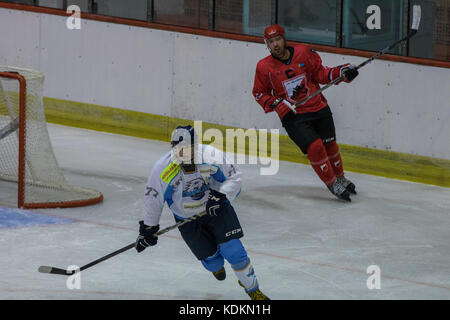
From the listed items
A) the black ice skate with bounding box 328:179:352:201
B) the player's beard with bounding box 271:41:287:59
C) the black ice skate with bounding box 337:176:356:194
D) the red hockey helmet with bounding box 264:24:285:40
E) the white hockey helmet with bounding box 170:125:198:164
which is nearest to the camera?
the white hockey helmet with bounding box 170:125:198:164

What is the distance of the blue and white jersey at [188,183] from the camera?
5879mm

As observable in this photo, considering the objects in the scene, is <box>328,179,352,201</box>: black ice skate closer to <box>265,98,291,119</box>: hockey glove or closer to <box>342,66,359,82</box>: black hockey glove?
<box>265,98,291,119</box>: hockey glove

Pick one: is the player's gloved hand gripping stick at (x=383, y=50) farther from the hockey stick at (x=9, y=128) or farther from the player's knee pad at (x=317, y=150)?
the hockey stick at (x=9, y=128)

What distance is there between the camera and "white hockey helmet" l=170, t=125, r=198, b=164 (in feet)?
18.8

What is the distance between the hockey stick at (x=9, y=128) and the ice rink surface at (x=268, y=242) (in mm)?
491

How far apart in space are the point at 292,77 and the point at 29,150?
2.15 m

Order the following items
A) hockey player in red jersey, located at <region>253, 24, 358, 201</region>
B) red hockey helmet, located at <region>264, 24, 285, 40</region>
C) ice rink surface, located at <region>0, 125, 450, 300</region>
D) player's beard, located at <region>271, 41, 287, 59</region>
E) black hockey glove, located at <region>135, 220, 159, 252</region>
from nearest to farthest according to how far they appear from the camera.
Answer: black hockey glove, located at <region>135, 220, 159, 252</region> → ice rink surface, located at <region>0, 125, 450, 300</region> → red hockey helmet, located at <region>264, 24, 285, 40</region> → player's beard, located at <region>271, 41, 287, 59</region> → hockey player in red jersey, located at <region>253, 24, 358, 201</region>

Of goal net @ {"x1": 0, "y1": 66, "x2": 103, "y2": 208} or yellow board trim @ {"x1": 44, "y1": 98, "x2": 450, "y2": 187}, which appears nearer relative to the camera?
goal net @ {"x1": 0, "y1": 66, "x2": 103, "y2": 208}

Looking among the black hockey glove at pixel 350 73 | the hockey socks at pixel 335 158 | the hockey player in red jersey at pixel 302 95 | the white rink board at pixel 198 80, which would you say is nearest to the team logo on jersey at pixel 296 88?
the hockey player in red jersey at pixel 302 95

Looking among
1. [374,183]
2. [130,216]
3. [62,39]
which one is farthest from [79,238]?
[62,39]

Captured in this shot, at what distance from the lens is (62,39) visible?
11.6m

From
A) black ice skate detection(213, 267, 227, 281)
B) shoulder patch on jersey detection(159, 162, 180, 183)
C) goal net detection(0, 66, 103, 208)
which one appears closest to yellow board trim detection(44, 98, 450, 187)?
goal net detection(0, 66, 103, 208)

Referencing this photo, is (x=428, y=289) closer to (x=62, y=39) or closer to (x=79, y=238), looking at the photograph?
(x=79, y=238)

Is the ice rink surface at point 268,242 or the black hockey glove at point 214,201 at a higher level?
the black hockey glove at point 214,201
